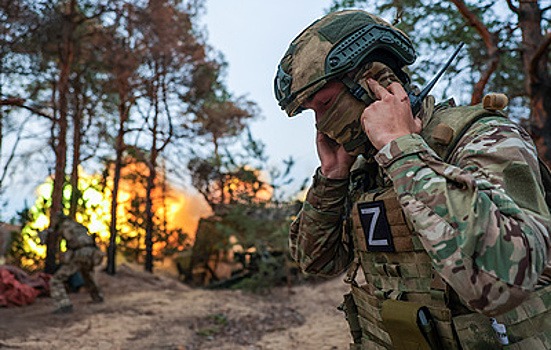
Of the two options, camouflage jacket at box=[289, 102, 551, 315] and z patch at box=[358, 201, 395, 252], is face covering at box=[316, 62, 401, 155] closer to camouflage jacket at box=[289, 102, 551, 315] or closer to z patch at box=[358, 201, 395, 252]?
z patch at box=[358, 201, 395, 252]

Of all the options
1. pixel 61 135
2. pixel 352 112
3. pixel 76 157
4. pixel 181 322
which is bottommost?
pixel 181 322

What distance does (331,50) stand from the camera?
170 cm

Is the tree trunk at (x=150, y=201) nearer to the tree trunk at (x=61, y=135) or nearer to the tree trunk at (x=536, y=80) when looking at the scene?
the tree trunk at (x=61, y=135)

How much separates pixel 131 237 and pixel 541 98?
10317mm

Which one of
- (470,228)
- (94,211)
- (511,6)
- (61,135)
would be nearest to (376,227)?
(470,228)

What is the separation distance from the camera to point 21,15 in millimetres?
8531

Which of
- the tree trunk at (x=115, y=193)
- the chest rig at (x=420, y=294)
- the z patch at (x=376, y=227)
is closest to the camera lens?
the chest rig at (x=420, y=294)

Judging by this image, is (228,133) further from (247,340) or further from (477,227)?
(477,227)

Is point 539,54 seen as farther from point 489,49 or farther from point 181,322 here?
point 181,322

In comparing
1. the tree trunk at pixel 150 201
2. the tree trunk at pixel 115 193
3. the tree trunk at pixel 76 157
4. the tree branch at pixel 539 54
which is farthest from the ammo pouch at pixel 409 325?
the tree trunk at pixel 150 201

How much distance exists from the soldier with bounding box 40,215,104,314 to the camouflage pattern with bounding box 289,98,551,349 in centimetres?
736

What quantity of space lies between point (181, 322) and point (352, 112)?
6.34m

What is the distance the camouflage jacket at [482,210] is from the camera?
1125 mm

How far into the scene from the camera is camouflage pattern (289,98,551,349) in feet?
3.71
